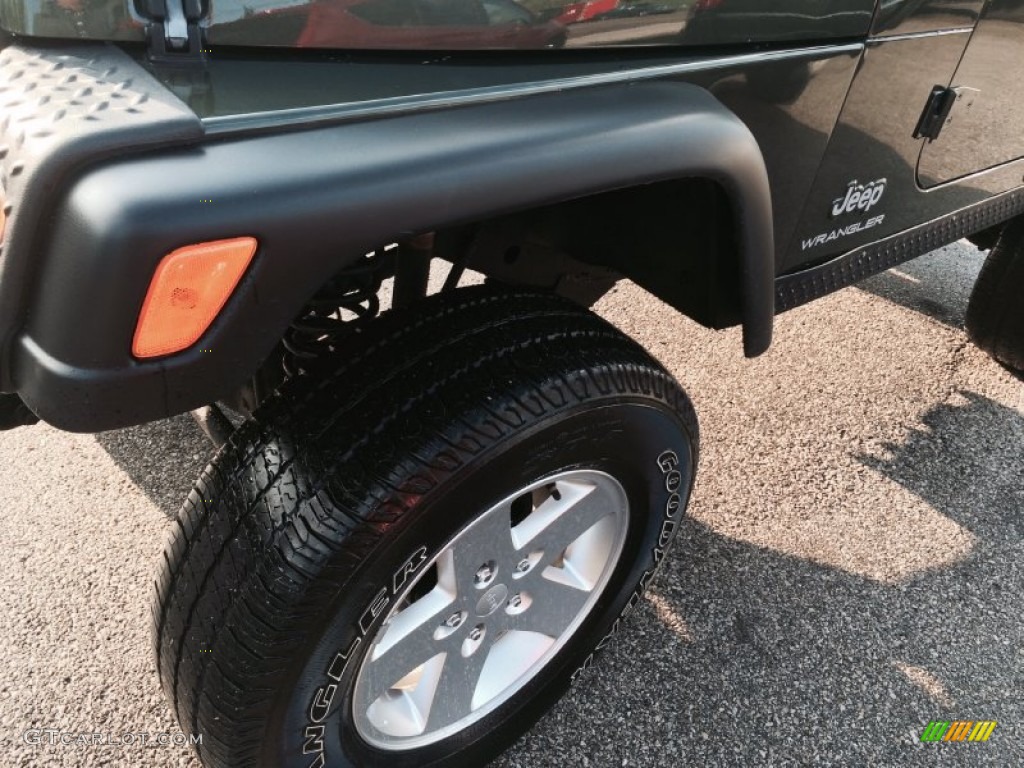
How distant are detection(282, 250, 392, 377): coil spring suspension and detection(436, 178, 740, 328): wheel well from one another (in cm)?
15

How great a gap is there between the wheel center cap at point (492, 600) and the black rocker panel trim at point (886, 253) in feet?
2.77

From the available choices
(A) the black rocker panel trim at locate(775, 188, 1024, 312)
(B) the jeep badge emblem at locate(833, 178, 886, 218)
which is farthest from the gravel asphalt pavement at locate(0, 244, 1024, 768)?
(B) the jeep badge emblem at locate(833, 178, 886, 218)

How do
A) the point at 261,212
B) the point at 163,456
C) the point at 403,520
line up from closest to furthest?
the point at 261,212 → the point at 403,520 → the point at 163,456

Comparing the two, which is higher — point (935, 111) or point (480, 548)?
point (935, 111)

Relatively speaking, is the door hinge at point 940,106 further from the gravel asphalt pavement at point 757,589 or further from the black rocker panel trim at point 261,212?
the gravel asphalt pavement at point 757,589

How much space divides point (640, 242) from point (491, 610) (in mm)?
745

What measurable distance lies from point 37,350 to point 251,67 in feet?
1.35

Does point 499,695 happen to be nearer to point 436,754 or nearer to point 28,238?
point 436,754

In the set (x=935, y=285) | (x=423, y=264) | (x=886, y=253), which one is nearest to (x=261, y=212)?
(x=423, y=264)

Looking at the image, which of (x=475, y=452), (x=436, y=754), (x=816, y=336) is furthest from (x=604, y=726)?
(x=816, y=336)

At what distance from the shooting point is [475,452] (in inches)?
45.3

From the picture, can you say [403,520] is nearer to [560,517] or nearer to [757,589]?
[560,517]

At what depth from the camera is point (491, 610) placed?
1475 mm

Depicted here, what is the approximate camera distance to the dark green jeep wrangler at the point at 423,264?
834mm
